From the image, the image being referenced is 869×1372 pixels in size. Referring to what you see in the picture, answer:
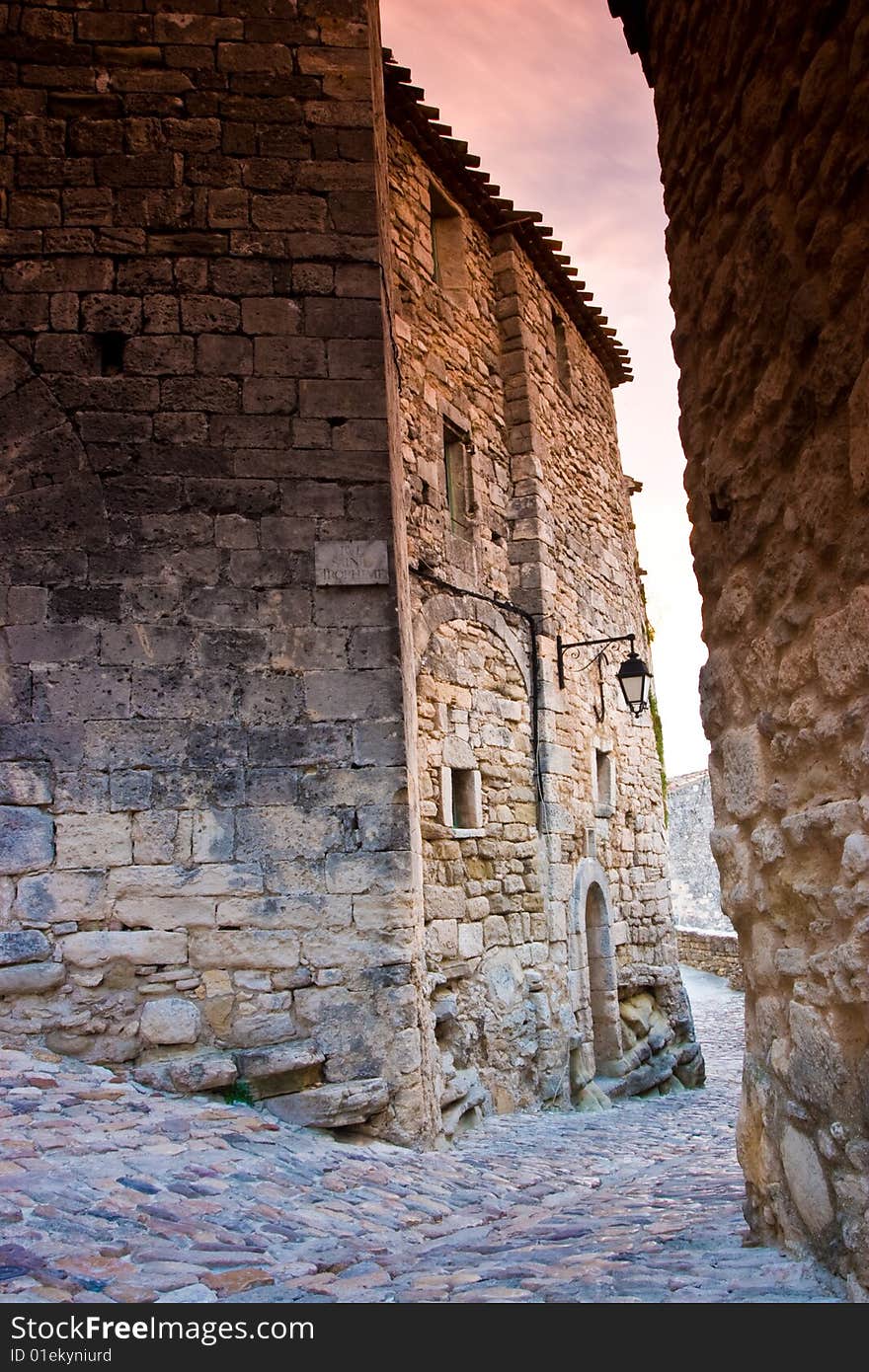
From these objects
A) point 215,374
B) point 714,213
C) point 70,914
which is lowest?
point 70,914

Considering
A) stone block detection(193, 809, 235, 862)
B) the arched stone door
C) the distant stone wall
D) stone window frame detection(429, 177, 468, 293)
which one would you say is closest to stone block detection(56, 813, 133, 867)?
stone block detection(193, 809, 235, 862)

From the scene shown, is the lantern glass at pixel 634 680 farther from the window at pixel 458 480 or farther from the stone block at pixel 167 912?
the stone block at pixel 167 912

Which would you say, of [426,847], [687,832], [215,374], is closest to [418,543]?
[426,847]

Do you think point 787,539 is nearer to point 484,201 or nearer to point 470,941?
point 470,941

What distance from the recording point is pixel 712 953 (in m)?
17.8

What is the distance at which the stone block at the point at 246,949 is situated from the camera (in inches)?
169

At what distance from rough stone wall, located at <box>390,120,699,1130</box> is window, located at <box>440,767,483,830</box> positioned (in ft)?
0.29

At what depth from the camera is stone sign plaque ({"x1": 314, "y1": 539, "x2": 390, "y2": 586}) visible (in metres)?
4.66

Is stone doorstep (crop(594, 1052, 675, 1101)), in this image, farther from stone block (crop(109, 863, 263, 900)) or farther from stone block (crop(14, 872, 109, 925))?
stone block (crop(14, 872, 109, 925))

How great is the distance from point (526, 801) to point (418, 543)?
2.25 metres

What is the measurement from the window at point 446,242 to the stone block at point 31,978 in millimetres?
6583

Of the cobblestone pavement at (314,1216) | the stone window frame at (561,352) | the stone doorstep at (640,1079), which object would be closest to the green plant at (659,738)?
the stone doorstep at (640,1079)
